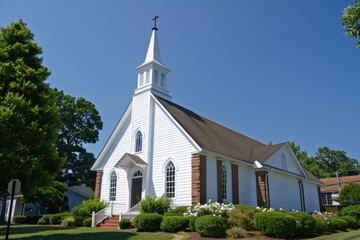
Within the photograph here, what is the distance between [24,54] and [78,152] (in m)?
36.6

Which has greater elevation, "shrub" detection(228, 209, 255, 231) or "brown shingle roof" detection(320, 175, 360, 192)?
"brown shingle roof" detection(320, 175, 360, 192)

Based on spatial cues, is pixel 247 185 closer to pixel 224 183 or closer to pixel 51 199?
pixel 224 183

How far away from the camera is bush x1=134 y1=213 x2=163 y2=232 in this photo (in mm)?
16781

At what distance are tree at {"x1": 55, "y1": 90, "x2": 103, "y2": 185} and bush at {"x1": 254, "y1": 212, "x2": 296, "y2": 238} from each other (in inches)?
1536

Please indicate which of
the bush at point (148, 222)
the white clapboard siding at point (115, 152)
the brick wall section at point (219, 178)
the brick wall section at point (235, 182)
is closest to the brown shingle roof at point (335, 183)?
the brick wall section at point (235, 182)

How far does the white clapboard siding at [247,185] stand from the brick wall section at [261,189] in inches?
12.9

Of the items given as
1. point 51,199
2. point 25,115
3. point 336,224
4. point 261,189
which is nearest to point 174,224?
point 25,115

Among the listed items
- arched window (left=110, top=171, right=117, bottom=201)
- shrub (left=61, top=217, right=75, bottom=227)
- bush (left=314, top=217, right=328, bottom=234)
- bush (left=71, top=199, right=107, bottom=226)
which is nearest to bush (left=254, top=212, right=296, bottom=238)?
bush (left=314, top=217, right=328, bottom=234)

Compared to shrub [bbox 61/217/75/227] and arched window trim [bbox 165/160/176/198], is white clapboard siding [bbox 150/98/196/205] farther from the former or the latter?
shrub [bbox 61/217/75/227]

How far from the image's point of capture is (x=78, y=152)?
51.0m

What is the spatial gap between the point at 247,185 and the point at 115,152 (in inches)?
422

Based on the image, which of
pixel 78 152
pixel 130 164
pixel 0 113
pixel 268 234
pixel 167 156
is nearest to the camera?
pixel 0 113

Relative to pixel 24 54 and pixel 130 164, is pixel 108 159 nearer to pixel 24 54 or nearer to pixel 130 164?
pixel 130 164

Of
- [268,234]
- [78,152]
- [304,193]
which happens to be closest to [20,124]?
[268,234]
